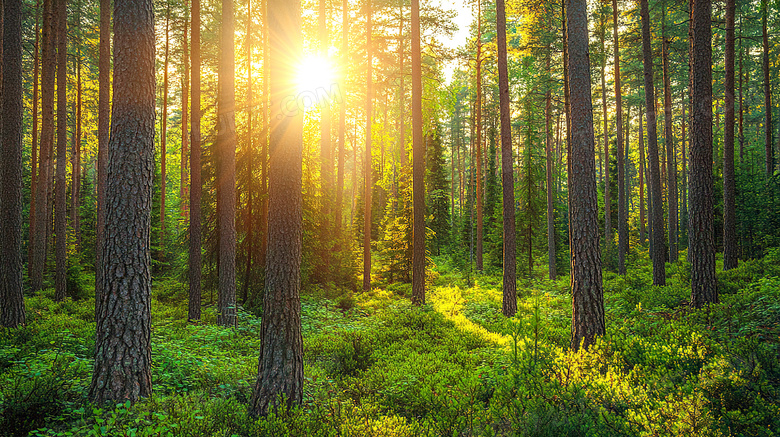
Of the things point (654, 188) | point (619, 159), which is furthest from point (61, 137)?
point (619, 159)

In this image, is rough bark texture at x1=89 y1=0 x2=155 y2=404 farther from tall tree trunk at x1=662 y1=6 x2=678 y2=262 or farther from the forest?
tall tree trunk at x1=662 y1=6 x2=678 y2=262

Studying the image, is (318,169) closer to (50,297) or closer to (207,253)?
(207,253)

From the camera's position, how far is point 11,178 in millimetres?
8109

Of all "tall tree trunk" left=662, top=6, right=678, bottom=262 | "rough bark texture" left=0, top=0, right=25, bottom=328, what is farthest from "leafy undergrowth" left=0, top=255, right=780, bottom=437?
"tall tree trunk" left=662, top=6, right=678, bottom=262

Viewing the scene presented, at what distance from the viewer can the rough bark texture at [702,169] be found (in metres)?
8.38

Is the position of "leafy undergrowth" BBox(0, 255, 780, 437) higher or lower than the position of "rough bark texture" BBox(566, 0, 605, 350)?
lower

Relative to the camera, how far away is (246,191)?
11.9m

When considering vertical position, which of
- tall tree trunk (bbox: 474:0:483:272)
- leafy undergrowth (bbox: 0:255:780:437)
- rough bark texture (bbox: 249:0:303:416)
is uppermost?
tall tree trunk (bbox: 474:0:483:272)

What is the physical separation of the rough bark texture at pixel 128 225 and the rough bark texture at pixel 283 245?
5.27 ft

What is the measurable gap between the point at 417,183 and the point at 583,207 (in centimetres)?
624

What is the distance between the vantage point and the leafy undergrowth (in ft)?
12.5

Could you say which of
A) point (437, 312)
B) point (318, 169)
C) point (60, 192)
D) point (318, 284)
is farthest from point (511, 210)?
point (60, 192)

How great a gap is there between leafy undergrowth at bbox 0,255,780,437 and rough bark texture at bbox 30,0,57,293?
584cm

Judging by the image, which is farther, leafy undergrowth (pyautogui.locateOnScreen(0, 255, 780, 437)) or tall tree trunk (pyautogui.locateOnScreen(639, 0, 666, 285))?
tall tree trunk (pyautogui.locateOnScreen(639, 0, 666, 285))
